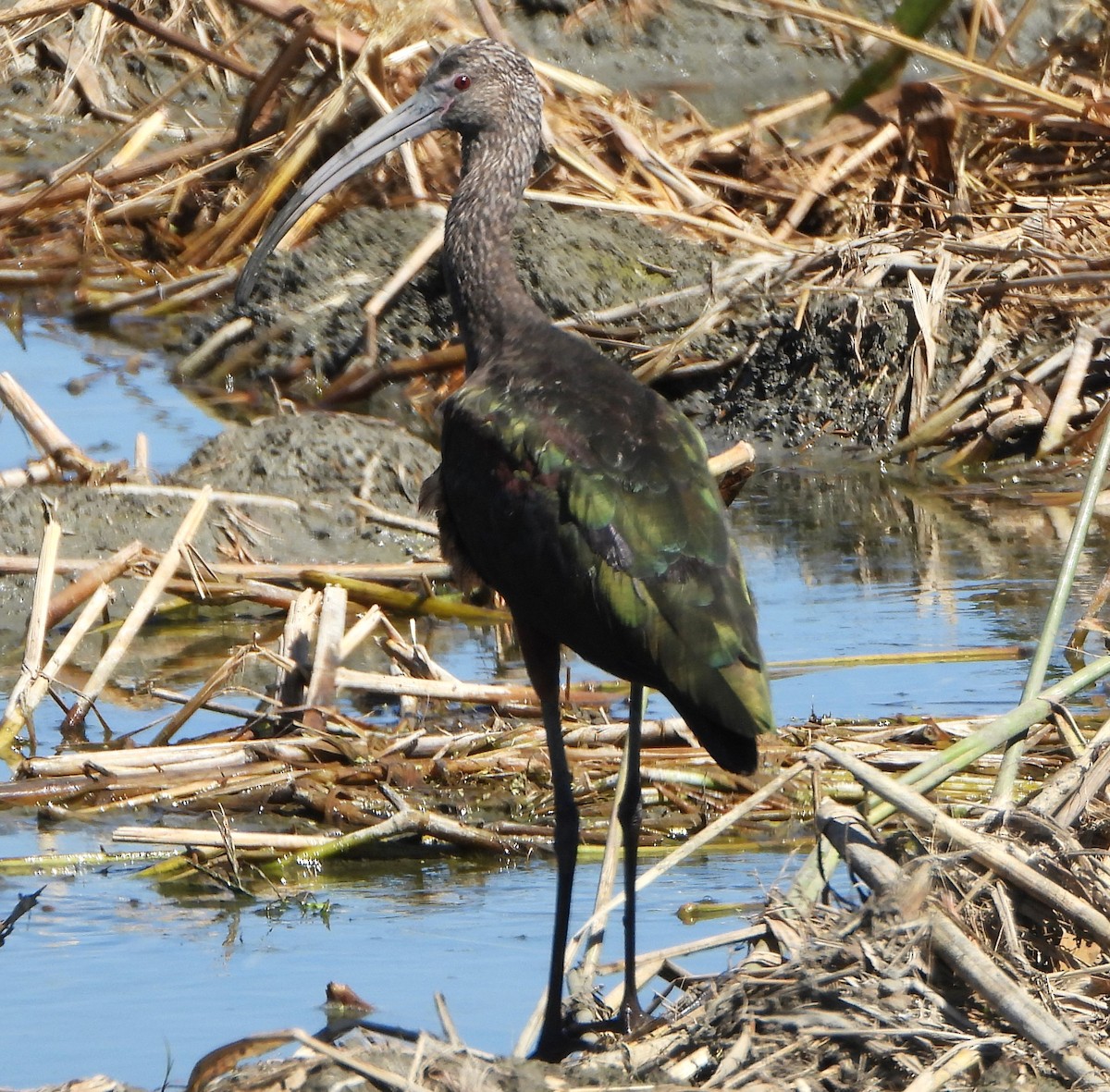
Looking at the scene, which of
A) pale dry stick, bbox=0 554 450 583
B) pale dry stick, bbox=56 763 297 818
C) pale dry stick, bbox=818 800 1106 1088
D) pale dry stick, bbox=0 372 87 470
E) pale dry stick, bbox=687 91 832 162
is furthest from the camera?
pale dry stick, bbox=687 91 832 162

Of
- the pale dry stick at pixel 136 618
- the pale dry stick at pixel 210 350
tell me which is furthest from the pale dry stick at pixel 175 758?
the pale dry stick at pixel 210 350

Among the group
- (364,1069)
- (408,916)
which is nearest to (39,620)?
(408,916)

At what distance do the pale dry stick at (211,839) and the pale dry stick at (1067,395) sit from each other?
432 centimetres

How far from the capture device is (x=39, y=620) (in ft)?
17.1

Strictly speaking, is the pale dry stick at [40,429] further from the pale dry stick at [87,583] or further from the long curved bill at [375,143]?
the long curved bill at [375,143]

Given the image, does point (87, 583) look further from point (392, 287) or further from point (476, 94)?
point (392, 287)

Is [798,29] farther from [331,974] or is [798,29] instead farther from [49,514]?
[331,974]

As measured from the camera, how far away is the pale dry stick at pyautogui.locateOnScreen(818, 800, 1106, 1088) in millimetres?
2783

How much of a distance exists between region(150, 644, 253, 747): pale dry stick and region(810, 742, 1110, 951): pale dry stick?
6.82ft

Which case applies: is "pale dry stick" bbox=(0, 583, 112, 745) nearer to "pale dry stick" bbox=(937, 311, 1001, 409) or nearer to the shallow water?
the shallow water

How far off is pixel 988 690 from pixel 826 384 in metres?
3.10

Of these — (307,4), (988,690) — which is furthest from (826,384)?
(307,4)

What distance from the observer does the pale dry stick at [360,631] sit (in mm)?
5207

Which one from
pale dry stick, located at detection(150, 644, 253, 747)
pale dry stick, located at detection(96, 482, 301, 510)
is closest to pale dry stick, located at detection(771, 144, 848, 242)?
pale dry stick, located at detection(96, 482, 301, 510)
